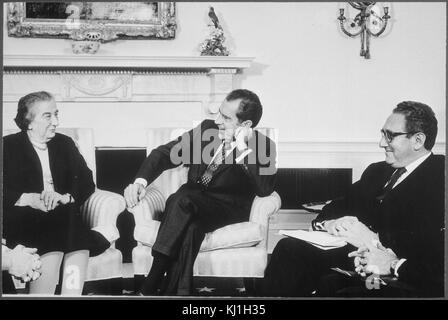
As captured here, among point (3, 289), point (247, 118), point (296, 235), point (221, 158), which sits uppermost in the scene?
point (247, 118)

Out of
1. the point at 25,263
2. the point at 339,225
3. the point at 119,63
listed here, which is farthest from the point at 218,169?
the point at 25,263

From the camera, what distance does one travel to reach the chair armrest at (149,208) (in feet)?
11.4

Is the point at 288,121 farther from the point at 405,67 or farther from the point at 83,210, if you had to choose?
the point at 83,210

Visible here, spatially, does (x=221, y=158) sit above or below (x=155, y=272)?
above

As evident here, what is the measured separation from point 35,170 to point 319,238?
1537 mm

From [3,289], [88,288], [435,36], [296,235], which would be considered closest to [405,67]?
[435,36]

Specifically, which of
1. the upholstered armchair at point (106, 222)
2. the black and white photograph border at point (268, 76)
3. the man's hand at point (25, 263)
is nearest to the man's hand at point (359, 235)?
the black and white photograph border at point (268, 76)

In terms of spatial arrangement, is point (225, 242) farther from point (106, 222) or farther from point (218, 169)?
point (106, 222)

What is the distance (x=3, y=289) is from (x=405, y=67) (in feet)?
8.13

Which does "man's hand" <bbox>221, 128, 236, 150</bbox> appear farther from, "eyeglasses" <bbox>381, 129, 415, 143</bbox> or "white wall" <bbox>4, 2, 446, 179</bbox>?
"eyeglasses" <bbox>381, 129, 415, 143</bbox>

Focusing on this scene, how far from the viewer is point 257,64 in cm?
364

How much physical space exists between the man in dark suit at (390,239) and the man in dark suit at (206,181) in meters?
0.37

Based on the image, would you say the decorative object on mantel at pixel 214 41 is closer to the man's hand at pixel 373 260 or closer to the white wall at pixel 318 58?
the white wall at pixel 318 58

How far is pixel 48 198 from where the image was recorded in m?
3.47
